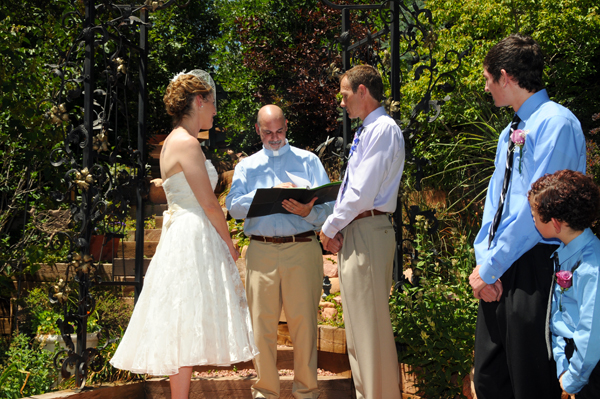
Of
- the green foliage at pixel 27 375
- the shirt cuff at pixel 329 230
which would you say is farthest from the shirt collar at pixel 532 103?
the green foliage at pixel 27 375

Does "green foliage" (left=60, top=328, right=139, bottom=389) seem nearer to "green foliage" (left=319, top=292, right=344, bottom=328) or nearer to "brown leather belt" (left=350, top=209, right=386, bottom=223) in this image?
"green foliage" (left=319, top=292, right=344, bottom=328)

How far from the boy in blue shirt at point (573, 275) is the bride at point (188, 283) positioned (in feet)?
4.97

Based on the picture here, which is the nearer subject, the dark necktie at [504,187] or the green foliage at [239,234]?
the dark necktie at [504,187]

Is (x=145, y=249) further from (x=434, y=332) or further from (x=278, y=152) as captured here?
(x=434, y=332)

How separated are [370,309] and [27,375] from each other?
2.35 meters

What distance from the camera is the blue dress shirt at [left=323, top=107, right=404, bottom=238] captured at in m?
2.75

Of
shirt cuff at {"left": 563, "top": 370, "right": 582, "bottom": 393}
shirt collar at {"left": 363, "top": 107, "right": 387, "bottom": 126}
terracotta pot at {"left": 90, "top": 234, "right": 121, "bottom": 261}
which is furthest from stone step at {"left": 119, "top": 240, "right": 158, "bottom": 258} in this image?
shirt cuff at {"left": 563, "top": 370, "right": 582, "bottom": 393}

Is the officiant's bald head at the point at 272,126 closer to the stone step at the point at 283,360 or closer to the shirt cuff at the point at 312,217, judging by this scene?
the shirt cuff at the point at 312,217

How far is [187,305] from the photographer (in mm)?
2680

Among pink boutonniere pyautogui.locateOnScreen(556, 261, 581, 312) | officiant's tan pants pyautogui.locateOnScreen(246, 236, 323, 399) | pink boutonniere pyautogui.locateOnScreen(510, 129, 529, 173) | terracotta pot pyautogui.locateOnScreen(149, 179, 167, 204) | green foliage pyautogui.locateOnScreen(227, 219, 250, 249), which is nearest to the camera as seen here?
pink boutonniere pyautogui.locateOnScreen(556, 261, 581, 312)

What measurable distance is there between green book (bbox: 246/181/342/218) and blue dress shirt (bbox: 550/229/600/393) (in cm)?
142

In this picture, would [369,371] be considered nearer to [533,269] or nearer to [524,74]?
[533,269]

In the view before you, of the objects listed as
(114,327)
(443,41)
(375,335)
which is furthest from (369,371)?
(443,41)

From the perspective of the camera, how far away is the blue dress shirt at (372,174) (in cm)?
275
